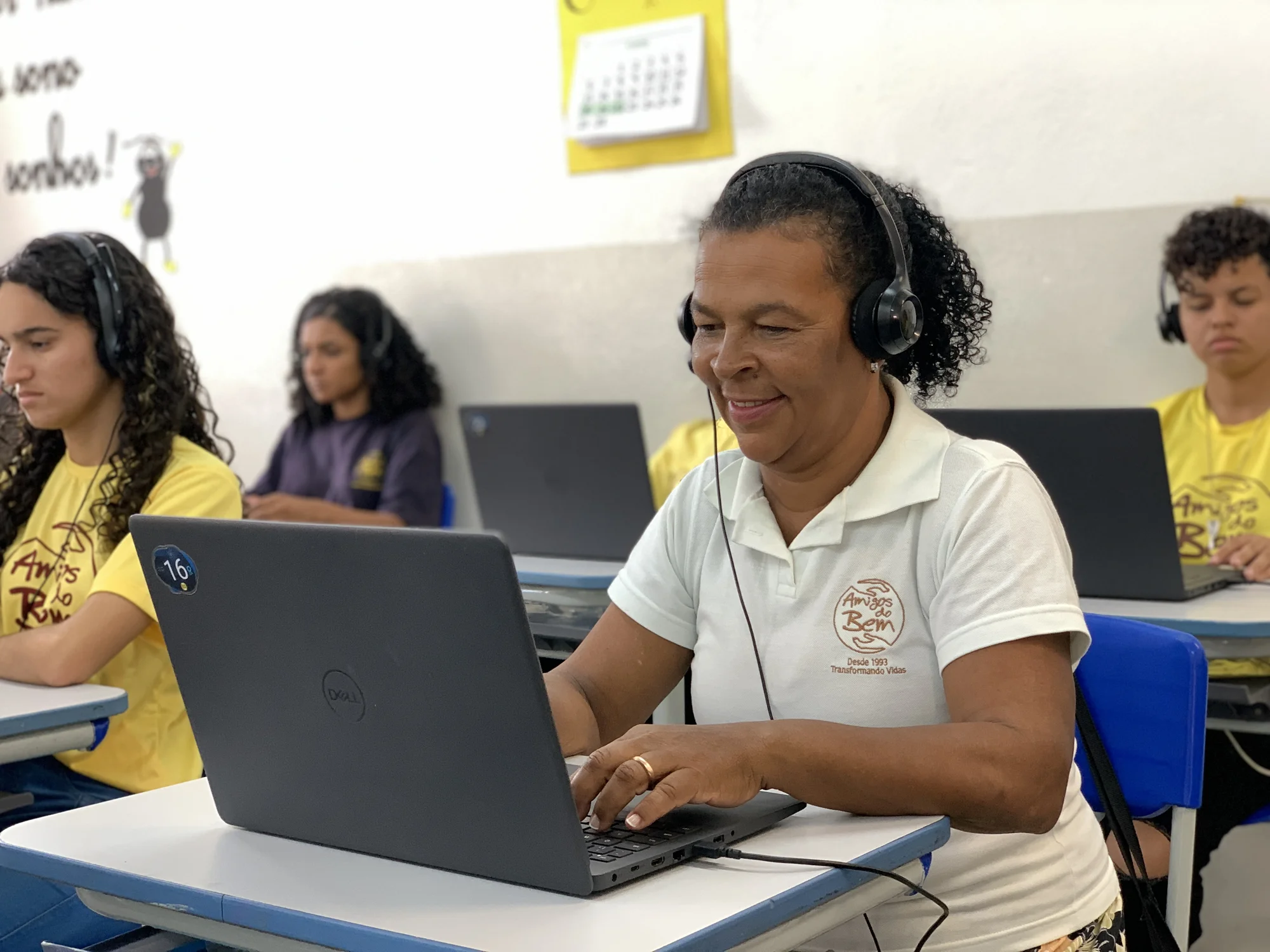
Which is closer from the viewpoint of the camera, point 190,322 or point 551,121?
point 551,121

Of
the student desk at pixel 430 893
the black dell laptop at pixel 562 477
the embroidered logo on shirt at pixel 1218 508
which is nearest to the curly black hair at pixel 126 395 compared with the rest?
the black dell laptop at pixel 562 477

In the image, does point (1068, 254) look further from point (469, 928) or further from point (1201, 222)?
point (469, 928)

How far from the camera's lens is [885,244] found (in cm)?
134

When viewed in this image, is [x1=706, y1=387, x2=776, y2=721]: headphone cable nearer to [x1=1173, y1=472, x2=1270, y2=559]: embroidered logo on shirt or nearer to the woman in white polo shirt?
the woman in white polo shirt

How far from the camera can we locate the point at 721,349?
1.32m

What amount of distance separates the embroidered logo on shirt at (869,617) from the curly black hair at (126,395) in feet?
3.66

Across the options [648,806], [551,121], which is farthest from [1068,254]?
[648,806]

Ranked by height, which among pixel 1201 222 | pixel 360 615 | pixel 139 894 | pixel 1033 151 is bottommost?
pixel 139 894

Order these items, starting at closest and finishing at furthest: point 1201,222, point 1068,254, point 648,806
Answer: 1. point 648,806
2. point 1201,222
3. point 1068,254

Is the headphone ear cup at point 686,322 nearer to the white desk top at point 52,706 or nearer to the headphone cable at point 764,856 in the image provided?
the headphone cable at point 764,856

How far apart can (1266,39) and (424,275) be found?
218 centimetres

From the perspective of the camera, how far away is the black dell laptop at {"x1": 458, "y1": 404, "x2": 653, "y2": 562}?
2715 millimetres

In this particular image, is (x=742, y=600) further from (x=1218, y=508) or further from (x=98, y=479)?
(x=1218, y=508)

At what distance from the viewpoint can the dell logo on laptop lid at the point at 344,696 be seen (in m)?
1.04
